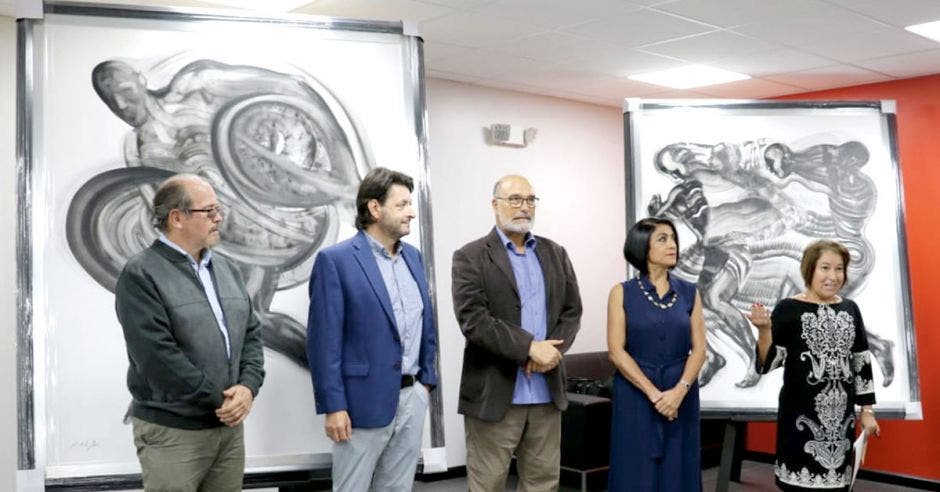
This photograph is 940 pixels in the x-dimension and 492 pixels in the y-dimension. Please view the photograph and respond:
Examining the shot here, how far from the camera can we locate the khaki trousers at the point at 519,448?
11.2 feet

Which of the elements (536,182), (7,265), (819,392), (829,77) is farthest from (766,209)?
(7,265)

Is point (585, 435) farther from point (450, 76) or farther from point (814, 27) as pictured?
point (814, 27)

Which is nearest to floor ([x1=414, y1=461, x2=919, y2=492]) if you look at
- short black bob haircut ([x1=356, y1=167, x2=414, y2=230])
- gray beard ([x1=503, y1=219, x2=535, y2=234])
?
gray beard ([x1=503, y1=219, x2=535, y2=234])

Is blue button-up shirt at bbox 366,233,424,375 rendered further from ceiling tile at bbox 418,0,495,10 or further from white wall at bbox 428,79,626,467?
white wall at bbox 428,79,626,467

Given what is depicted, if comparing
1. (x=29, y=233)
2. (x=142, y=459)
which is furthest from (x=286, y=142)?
(x=142, y=459)

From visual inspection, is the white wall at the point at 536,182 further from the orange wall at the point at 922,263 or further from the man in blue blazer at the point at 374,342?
the man in blue blazer at the point at 374,342

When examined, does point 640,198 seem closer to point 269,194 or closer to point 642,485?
point 642,485

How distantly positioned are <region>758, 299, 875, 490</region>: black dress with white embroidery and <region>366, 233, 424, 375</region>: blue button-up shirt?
59.7 inches

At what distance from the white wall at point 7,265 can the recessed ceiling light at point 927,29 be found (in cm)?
446

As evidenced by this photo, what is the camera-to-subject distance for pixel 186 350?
A: 8.19 feet

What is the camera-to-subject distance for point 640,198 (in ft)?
14.0

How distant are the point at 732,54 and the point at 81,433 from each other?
4.20 m

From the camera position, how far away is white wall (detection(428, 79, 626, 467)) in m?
6.24

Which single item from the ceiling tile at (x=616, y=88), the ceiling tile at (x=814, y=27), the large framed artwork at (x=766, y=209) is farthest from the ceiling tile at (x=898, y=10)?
the ceiling tile at (x=616, y=88)
